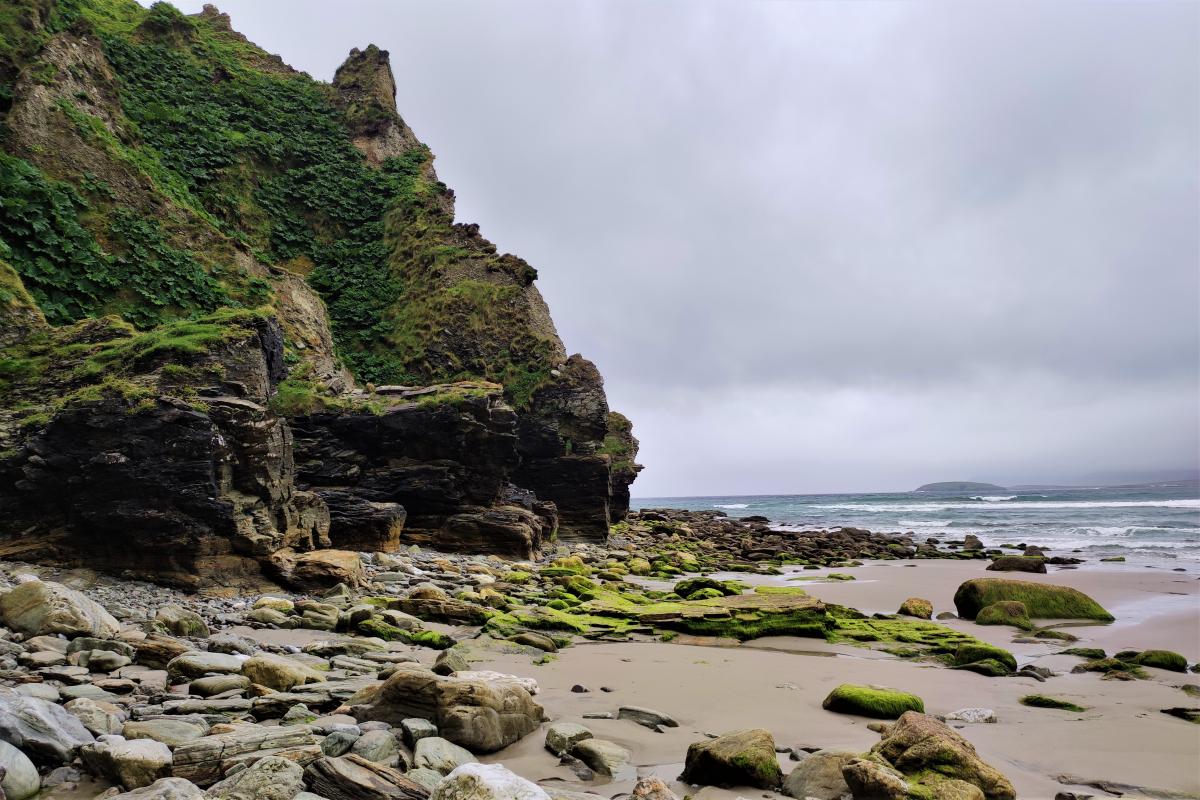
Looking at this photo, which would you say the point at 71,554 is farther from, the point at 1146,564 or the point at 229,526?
the point at 1146,564

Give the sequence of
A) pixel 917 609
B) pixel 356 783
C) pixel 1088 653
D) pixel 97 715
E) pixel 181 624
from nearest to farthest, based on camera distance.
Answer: pixel 356 783, pixel 97 715, pixel 181 624, pixel 1088 653, pixel 917 609

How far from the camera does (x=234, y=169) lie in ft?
106

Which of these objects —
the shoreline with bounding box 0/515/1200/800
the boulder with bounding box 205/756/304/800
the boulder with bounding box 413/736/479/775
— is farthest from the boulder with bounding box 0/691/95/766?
the boulder with bounding box 413/736/479/775

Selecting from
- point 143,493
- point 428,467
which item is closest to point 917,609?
point 428,467

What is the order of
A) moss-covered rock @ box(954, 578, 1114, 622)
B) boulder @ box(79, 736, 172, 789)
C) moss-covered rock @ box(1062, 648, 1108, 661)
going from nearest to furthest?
1. boulder @ box(79, 736, 172, 789)
2. moss-covered rock @ box(1062, 648, 1108, 661)
3. moss-covered rock @ box(954, 578, 1114, 622)

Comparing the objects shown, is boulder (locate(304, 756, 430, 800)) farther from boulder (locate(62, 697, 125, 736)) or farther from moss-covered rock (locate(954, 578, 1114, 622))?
moss-covered rock (locate(954, 578, 1114, 622))

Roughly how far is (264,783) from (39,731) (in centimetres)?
172

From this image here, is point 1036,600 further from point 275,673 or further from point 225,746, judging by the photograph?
point 225,746

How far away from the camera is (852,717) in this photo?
6.26 m

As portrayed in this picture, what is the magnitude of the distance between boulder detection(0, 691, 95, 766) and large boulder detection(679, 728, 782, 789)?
4137 millimetres

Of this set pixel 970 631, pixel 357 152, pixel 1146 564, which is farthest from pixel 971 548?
pixel 357 152

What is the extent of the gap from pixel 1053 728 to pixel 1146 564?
924 inches

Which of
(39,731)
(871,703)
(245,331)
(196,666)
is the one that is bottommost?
(871,703)

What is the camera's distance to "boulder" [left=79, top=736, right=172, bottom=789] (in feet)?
12.2
